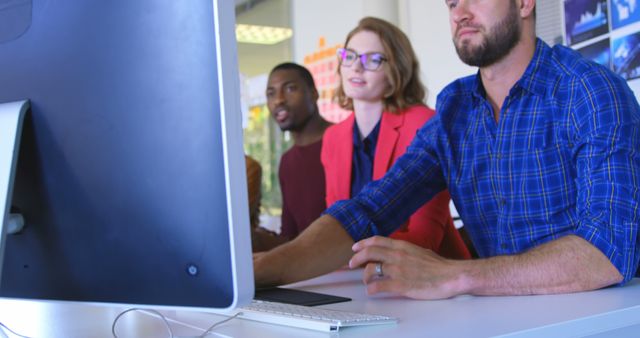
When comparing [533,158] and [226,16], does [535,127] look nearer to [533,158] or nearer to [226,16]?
[533,158]

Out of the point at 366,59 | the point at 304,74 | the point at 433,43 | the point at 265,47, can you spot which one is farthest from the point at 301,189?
the point at 265,47

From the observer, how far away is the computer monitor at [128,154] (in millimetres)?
577

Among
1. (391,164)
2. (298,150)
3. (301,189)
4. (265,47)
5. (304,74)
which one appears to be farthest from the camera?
(265,47)

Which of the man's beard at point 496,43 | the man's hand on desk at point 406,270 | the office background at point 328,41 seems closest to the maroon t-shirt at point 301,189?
the office background at point 328,41

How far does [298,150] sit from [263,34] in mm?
2811

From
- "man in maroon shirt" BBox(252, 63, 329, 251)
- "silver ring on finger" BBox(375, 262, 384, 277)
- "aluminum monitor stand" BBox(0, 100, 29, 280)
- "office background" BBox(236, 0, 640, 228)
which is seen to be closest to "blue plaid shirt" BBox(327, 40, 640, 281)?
"silver ring on finger" BBox(375, 262, 384, 277)

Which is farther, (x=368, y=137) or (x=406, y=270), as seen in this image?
(x=368, y=137)

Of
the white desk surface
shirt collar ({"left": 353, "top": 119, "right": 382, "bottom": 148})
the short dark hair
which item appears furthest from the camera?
the short dark hair

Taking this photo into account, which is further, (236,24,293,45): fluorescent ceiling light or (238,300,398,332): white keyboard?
(236,24,293,45): fluorescent ceiling light

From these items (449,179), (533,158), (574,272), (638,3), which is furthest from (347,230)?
(638,3)

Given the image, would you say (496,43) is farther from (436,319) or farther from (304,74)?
(304,74)

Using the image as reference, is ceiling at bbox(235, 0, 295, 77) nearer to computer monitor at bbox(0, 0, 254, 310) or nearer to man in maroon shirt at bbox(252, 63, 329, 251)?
man in maroon shirt at bbox(252, 63, 329, 251)

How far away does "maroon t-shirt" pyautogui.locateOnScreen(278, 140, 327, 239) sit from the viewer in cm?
289

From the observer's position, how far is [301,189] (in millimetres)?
2982
